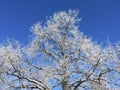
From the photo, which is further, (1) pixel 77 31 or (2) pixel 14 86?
(1) pixel 77 31

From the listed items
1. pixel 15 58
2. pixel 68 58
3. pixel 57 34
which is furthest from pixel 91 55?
pixel 15 58

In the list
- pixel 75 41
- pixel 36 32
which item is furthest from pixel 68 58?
pixel 36 32

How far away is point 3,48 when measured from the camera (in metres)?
23.3

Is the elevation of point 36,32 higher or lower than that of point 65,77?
higher

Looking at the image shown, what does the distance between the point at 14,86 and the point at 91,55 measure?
5340 millimetres

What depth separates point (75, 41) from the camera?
953 inches

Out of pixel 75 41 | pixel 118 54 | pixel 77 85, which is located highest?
pixel 75 41

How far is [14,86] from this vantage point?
2328 centimetres

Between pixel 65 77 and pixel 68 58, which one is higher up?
pixel 68 58

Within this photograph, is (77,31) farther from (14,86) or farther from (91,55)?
(14,86)

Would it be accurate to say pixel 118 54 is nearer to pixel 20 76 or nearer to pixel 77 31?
pixel 77 31

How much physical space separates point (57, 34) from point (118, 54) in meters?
4.76

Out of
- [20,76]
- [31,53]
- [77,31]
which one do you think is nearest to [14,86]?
[20,76]

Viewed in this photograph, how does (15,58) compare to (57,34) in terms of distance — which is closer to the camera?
(15,58)
